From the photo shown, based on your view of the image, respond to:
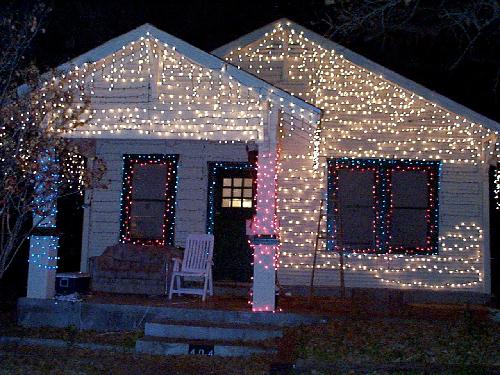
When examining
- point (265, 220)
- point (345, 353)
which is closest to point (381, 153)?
point (265, 220)

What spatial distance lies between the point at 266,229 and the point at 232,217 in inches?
109

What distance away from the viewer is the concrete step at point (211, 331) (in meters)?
8.66

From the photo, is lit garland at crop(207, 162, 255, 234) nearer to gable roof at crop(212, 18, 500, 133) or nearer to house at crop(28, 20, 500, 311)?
house at crop(28, 20, 500, 311)

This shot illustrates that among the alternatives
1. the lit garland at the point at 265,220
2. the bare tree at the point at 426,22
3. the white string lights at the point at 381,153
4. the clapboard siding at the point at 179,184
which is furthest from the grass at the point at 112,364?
the bare tree at the point at 426,22

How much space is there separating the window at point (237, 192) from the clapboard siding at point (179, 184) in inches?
14.3

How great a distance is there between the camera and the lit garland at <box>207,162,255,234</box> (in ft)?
38.8

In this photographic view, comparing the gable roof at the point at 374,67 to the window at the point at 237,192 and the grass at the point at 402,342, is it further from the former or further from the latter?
the grass at the point at 402,342

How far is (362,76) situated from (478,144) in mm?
2299

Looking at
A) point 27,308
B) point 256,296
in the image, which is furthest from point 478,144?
point 27,308

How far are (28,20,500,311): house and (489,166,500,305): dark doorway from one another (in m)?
0.50

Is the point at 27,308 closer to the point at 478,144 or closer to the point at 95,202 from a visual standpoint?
the point at 95,202

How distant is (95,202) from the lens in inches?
480

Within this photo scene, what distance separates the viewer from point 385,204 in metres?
11.6

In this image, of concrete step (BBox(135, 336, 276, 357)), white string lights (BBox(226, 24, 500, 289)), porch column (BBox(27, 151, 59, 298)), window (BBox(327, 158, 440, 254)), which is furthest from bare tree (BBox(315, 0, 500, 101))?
porch column (BBox(27, 151, 59, 298))
